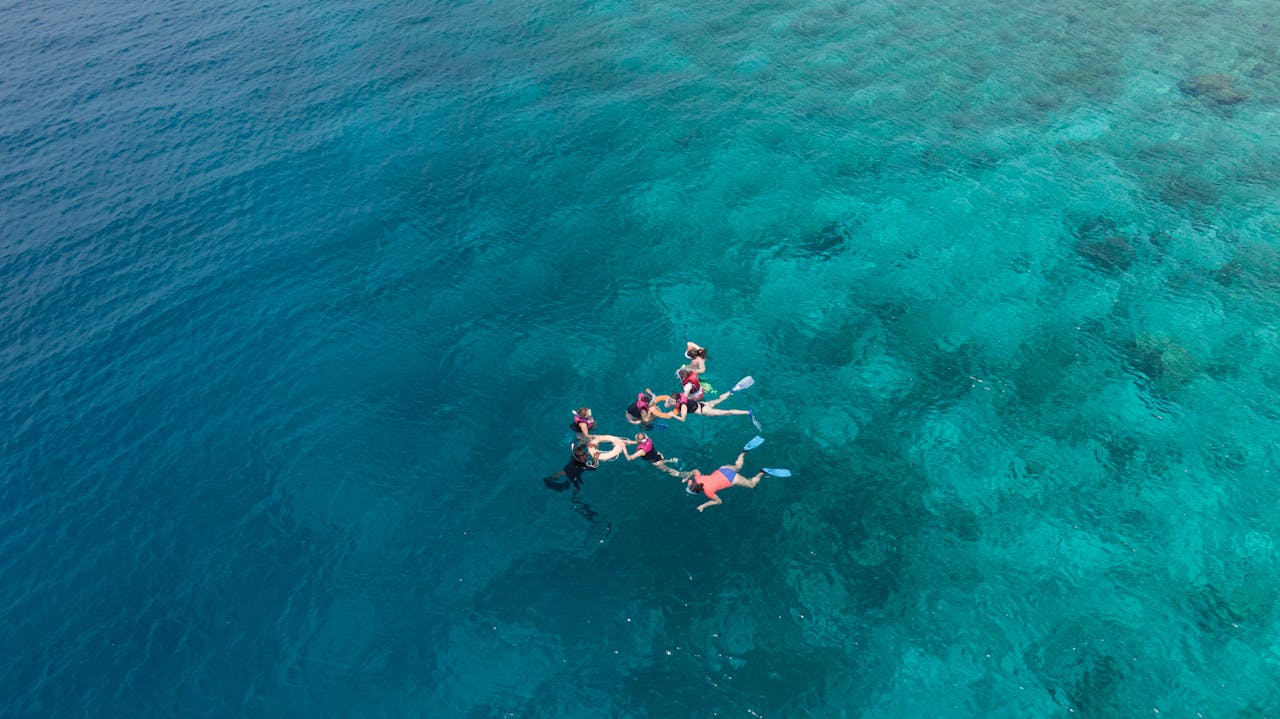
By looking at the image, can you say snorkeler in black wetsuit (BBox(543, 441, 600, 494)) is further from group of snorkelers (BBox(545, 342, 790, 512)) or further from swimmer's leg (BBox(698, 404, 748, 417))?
swimmer's leg (BBox(698, 404, 748, 417))

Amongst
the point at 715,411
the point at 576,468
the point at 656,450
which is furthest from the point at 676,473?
the point at 576,468

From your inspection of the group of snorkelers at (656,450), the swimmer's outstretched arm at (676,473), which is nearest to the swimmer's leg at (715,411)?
the group of snorkelers at (656,450)

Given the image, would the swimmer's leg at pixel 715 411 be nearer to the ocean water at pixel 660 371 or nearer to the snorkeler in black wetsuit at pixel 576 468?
the ocean water at pixel 660 371

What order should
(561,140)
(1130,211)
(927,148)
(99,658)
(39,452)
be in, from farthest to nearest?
(561,140), (927,148), (1130,211), (39,452), (99,658)

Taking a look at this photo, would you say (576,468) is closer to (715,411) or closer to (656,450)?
(656,450)

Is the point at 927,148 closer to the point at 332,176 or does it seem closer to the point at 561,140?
the point at 561,140

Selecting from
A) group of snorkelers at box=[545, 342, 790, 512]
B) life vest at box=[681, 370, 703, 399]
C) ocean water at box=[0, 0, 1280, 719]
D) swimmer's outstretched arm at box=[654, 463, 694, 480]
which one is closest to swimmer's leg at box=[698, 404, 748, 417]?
group of snorkelers at box=[545, 342, 790, 512]

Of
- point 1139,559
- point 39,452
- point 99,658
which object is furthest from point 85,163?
point 1139,559
